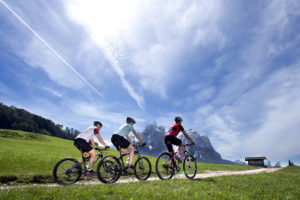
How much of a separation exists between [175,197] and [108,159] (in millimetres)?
4589

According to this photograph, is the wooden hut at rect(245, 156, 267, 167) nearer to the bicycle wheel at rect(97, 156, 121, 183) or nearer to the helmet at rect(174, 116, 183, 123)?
the helmet at rect(174, 116, 183, 123)

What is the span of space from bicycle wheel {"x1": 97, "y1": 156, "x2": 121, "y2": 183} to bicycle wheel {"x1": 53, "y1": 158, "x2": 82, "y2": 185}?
1.09 metres

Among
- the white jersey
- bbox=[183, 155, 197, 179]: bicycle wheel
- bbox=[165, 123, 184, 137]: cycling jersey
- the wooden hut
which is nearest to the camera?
the white jersey

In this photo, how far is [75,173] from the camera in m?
8.20

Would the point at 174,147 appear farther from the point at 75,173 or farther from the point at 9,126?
the point at 9,126

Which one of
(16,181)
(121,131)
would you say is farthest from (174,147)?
(16,181)

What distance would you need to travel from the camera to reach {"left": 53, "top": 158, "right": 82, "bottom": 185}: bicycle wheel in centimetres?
786

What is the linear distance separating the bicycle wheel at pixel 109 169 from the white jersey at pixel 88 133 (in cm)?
131

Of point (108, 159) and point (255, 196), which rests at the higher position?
point (108, 159)

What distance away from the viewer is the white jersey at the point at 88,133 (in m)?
8.57

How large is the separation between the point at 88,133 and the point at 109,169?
2.09 meters

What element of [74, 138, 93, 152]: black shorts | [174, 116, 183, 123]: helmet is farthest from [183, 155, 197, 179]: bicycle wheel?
[74, 138, 93, 152]: black shorts

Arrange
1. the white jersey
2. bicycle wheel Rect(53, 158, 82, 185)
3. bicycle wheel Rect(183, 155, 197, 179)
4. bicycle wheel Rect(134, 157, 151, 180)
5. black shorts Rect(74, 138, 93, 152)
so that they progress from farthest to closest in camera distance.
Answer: bicycle wheel Rect(183, 155, 197, 179), bicycle wheel Rect(134, 157, 151, 180), the white jersey, black shorts Rect(74, 138, 93, 152), bicycle wheel Rect(53, 158, 82, 185)

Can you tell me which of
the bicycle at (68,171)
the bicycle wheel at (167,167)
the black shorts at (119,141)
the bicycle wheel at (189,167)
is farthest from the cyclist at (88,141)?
the bicycle wheel at (189,167)
